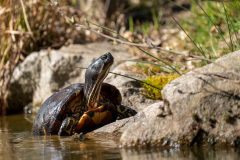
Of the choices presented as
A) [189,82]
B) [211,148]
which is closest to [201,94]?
[189,82]

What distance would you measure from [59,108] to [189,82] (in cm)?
148

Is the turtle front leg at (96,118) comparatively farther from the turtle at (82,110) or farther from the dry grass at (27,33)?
the dry grass at (27,33)

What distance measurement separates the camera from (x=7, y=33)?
19.3ft

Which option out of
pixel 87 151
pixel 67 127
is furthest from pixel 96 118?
pixel 87 151

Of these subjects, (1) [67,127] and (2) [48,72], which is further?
(2) [48,72]

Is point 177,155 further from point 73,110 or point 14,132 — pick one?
point 14,132

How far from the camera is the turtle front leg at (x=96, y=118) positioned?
129 inches

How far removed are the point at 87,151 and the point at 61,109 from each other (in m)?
1.06

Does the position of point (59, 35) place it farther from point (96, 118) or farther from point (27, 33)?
point (96, 118)

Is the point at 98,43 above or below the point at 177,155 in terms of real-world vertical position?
above

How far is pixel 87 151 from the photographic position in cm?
237

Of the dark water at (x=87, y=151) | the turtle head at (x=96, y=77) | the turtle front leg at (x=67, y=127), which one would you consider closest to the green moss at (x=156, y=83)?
the turtle head at (x=96, y=77)

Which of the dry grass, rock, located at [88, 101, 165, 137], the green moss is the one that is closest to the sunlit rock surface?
rock, located at [88, 101, 165, 137]

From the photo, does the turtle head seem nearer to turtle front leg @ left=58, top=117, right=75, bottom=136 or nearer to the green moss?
turtle front leg @ left=58, top=117, right=75, bottom=136
